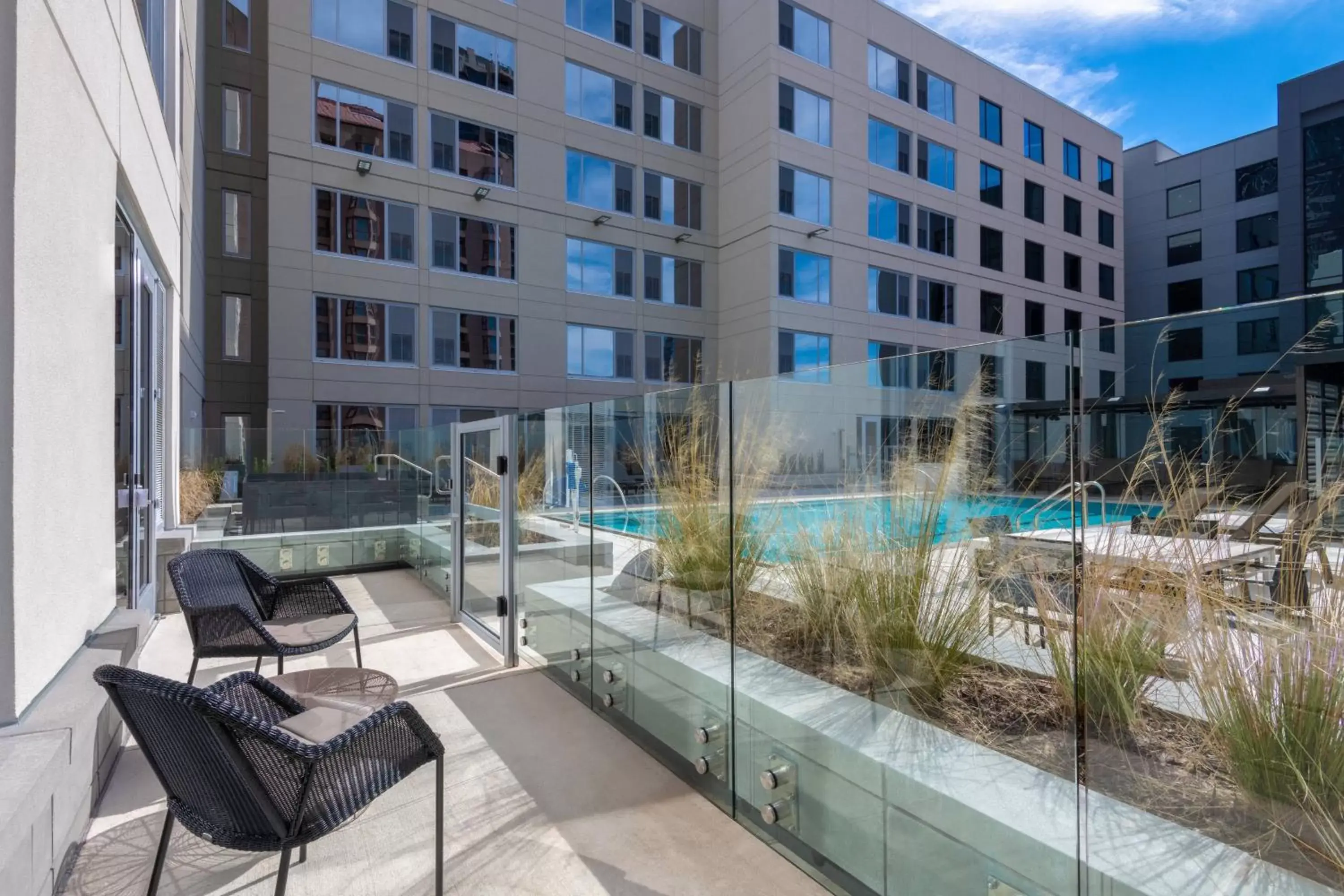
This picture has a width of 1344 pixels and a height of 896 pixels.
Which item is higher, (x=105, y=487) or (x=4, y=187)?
(x=4, y=187)

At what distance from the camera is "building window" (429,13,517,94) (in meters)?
15.6

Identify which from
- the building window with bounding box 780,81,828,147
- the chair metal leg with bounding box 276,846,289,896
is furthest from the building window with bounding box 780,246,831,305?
the chair metal leg with bounding box 276,846,289,896

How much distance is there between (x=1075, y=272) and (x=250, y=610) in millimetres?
26742

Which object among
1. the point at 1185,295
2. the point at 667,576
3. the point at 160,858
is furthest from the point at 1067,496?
the point at 1185,295

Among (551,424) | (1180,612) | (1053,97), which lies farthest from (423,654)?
(1053,97)

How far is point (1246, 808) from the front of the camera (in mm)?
1504

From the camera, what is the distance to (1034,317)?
23.4 metres

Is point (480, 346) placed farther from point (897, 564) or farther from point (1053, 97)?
point (1053, 97)

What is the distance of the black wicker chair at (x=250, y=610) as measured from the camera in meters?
3.52

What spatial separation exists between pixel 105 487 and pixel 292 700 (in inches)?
69.8

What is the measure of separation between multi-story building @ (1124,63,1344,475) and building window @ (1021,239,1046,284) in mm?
3193

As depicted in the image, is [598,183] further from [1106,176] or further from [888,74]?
[1106,176]

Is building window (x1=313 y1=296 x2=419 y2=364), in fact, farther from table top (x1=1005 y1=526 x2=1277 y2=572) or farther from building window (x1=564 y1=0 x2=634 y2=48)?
table top (x1=1005 y1=526 x2=1277 y2=572)

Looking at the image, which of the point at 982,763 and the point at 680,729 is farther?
the point at 680,729
